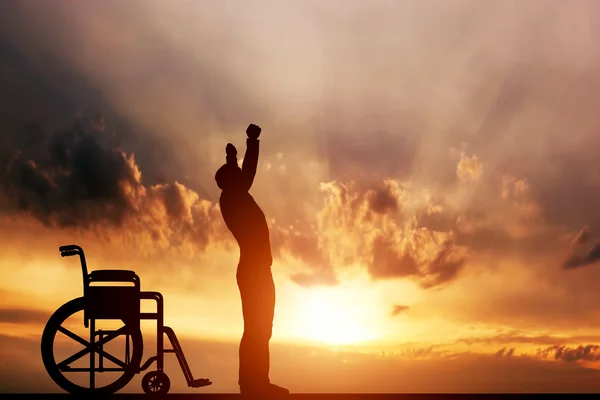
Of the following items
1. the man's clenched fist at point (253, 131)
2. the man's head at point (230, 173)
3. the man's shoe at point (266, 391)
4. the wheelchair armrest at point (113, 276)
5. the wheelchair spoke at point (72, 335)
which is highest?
the man's clenched fist at point (253, 131)

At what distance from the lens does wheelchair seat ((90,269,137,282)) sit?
18000 mm

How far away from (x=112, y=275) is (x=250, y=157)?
3.84 m

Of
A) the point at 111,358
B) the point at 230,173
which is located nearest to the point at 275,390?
the point at 111,358

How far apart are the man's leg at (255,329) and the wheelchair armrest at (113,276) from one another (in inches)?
91.6

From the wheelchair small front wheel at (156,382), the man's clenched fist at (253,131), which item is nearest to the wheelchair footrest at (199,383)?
the wheelchair small front wheel at (156,382)

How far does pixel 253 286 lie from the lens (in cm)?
1784

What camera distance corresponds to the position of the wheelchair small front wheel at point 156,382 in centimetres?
1816

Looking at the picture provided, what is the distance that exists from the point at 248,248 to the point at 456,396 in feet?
19.8

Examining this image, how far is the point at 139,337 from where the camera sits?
18109 millimetres

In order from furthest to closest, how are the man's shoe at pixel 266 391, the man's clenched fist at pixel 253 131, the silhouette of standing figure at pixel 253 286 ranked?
the man's clenched fist at pixel 253 131, the silhouette of standing figure at pixel 253 286, the man's shoe at pixel 266 391

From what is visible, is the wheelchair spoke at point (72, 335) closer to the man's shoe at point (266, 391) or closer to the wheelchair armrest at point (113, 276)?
the wheelchair armrest at point (113, 276)

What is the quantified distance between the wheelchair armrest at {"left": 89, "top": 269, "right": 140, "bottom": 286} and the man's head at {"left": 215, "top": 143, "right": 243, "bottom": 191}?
2702mm

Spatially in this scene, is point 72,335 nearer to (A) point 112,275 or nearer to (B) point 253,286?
(A) point 112,275

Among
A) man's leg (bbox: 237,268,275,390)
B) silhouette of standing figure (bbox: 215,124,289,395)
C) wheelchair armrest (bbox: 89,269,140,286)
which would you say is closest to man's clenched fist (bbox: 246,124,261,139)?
silhouette of standing figure (bbox: 215,124,289,395)
